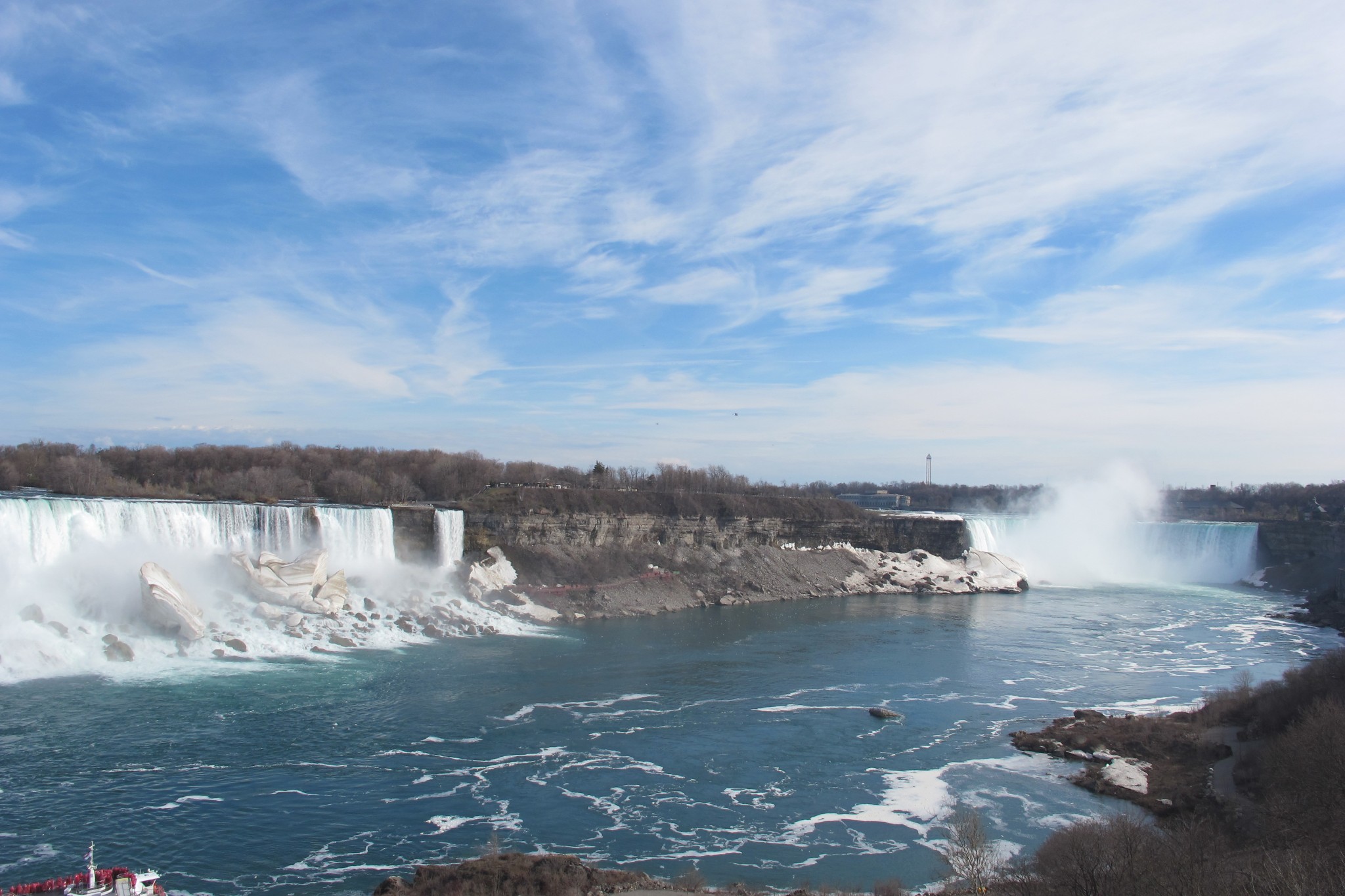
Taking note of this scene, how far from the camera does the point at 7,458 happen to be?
2141 inches

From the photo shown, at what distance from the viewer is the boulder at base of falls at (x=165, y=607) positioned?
101ft

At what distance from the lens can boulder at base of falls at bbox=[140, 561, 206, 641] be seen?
101ft

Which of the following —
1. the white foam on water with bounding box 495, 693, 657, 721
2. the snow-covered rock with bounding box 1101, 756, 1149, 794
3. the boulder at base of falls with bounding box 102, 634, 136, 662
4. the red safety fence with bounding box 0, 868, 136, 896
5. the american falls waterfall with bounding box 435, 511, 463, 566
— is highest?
the american falls waterfall with bounding box 435, 511, 463, 566

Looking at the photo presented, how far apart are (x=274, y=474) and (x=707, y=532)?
3079 centimetres

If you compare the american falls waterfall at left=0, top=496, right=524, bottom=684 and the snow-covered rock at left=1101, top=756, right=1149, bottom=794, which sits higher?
the american falls waterfall at left=0, top=496, right=524, bottom=684

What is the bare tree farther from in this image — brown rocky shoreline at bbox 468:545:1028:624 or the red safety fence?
brown rocky shoreline at bbox 468:545:1028:624

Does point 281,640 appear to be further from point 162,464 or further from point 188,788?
point 162,464

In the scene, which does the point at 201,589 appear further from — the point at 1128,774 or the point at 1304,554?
the point at 1304,554

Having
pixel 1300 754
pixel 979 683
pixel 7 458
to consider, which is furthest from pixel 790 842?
pixel 7 458

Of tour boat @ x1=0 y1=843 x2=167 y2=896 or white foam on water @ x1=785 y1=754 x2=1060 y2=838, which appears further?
white foam on water @ x1=785 y1=754 x2=1060 y2=838

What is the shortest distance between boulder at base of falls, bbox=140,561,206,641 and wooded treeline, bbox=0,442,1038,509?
19052 mm

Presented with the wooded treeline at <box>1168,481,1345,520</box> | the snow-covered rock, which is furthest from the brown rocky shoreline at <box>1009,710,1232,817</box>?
the wooded treeline at <box>1168,481,1345,520</box>

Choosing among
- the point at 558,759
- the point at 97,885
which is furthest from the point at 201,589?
the point at 97,885

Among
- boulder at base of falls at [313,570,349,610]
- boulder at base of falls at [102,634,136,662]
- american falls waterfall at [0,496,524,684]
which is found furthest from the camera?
boulder at base of falls at [313,570,349,610]
